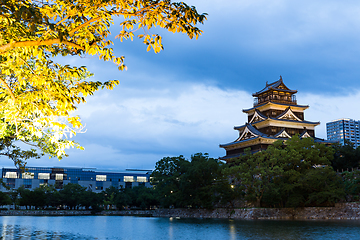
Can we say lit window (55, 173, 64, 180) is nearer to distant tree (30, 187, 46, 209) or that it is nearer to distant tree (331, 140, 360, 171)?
distant tree (30, 187, 46, 209)

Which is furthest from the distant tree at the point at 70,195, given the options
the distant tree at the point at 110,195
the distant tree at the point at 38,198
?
the distant tree at the point at 110,195

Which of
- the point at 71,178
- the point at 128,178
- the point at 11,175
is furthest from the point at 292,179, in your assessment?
the point at 11,175

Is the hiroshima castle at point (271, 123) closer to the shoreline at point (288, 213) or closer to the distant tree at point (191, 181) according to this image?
the distant tree at point (191, 181)

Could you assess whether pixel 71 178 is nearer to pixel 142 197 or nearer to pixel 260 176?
pixel 142 197

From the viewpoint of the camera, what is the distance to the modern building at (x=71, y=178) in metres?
92.7

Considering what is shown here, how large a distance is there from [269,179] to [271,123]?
16764 millimetres

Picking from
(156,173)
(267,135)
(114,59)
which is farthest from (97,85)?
(267,135)

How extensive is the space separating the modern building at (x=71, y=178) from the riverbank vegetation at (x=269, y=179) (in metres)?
49.9

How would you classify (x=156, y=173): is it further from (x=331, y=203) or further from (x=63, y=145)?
(x=63, y=145)

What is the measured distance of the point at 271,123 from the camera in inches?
2154

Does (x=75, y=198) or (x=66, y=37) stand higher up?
(x=66, y=37)

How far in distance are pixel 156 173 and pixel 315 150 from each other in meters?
21.7

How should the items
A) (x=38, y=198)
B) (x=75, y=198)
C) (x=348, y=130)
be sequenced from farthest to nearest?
(x=348, y=130), (x=75, y=198), (x=38, y=198)

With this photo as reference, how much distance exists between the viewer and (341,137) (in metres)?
157
